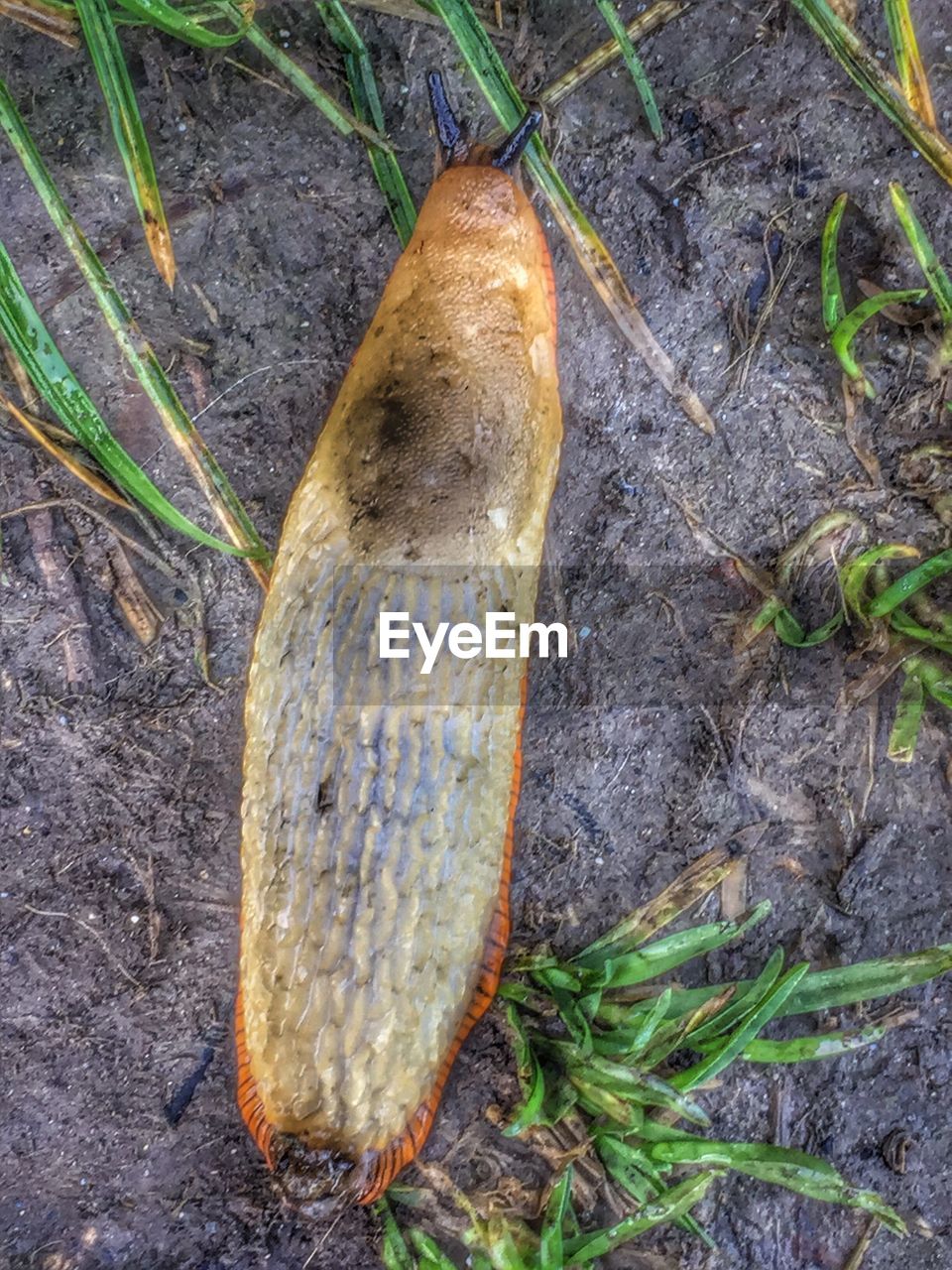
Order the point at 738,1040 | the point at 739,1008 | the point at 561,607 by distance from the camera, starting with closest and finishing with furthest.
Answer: the point at 738,1040 → the point at 739,1008 → the point at 561,607

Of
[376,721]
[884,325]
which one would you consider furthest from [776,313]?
[376,721]

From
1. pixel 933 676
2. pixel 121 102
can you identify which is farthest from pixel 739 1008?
pixel 121 102

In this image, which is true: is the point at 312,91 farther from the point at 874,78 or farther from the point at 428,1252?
the point at 428,1252

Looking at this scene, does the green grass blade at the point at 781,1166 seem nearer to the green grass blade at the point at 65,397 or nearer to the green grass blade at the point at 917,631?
the green grass blade at the point at 917,631

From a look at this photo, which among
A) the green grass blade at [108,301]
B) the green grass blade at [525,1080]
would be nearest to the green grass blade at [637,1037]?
the green grass blade at [525,1080]

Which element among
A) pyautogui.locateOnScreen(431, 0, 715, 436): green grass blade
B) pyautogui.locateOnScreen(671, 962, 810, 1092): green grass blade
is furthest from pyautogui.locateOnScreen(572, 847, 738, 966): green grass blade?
pyautogui.locateOnScreen(431, 0, 715, 436): green grass blade
